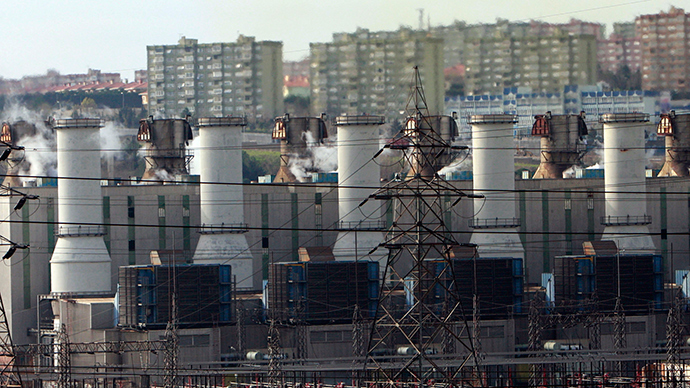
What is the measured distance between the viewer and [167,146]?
253ft

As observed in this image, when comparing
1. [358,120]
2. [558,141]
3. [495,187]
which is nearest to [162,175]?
[358,120]

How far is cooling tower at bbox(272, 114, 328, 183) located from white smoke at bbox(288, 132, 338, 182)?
0.09 meters

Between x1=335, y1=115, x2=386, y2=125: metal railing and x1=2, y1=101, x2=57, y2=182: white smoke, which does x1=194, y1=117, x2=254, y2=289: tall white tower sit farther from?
x1=2, y1=101, x2=57, y2=182: white smoke

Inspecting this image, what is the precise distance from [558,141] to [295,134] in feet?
56.7

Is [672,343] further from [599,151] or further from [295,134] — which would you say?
[599,151]

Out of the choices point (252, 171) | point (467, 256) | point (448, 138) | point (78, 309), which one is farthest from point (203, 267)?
point (252, 171)

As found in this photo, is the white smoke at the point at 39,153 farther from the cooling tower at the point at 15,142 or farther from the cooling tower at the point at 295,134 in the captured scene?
the cooling tower at the point at 295,134

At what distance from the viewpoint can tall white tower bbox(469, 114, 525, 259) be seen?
229 ft

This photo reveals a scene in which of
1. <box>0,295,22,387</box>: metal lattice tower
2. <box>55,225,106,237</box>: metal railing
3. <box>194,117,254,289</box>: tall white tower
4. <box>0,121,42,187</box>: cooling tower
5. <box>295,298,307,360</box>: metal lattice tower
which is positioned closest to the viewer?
<box>0,295,22,387</box>: metal lattice tower

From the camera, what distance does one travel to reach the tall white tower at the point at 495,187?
69.7m

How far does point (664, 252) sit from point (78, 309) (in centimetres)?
3495

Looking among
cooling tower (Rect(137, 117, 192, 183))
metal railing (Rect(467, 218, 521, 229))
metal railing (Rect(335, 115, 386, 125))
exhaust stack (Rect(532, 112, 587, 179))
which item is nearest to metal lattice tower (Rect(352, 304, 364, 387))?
metal railing (Rect(467, 218, 521, 229))

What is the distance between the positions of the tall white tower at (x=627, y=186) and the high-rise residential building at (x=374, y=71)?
627 inches

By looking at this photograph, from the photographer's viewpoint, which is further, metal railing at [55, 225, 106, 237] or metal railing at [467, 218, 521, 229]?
metal railing at [467, 218, 521, 229]
